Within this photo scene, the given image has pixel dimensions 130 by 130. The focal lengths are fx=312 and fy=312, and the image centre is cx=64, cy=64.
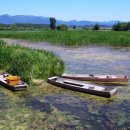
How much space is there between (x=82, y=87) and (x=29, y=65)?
4.49 meters

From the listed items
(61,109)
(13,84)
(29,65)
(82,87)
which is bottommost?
(61,109)

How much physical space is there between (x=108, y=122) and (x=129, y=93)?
626 cm

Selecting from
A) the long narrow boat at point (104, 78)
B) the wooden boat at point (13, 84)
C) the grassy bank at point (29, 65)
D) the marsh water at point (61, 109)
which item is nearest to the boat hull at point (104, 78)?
the long narrow boat at point (104, 78)

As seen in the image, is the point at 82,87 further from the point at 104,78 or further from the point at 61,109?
the point at 61,109

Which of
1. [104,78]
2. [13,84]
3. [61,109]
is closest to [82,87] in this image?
[104,78]

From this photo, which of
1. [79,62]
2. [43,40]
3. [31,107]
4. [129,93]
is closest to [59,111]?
[31,107]

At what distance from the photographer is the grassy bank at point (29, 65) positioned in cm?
2278

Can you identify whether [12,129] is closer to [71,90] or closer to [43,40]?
[71,90]

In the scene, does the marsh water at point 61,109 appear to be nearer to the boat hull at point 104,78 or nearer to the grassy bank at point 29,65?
the grassy bank at point 29,65

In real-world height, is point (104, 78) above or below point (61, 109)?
above

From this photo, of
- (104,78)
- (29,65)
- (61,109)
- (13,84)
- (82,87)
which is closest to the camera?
(61,109)

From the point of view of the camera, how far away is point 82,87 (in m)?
20.8

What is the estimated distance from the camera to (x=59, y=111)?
16.6 metres

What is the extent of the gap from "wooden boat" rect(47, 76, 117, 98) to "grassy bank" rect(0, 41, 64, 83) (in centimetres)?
120
